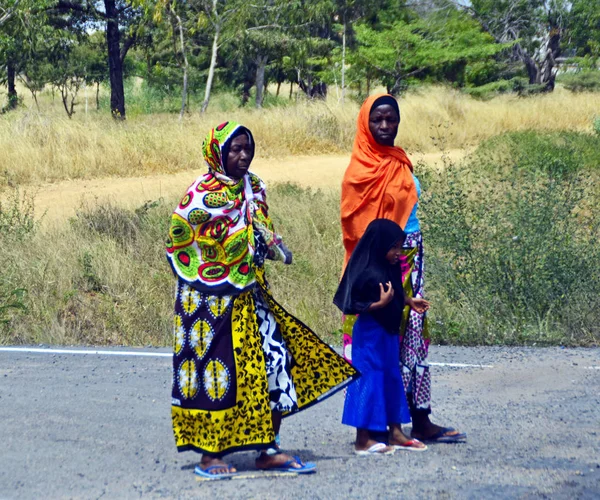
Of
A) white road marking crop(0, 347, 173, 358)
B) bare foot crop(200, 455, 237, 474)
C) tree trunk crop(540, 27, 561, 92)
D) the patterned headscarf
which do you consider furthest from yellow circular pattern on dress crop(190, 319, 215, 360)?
tree trunk crop(540, 27, 561, 92)

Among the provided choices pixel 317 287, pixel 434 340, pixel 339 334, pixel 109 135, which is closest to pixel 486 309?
pixel 434 340

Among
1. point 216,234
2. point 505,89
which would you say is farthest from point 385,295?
point 505,89

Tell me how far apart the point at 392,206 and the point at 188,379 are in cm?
141

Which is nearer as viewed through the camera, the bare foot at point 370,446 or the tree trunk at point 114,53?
the bare foot at point 370,446

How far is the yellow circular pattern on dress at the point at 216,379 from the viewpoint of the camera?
4715 millimetres

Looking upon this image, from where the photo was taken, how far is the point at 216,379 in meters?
4.73

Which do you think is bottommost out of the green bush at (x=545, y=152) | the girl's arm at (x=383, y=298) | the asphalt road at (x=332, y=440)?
the asphalt road at (x=332, y=440)

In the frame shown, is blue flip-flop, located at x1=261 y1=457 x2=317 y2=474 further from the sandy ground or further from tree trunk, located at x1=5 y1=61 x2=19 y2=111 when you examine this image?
tree trunk, located at x1=5 y1=61 x2=19 y2=111

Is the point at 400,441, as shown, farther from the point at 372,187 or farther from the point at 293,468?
the point at 372,187

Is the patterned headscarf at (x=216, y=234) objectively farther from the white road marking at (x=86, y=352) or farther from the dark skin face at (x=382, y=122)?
the white road marking at (x=86, y=352)

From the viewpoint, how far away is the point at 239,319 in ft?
15.6

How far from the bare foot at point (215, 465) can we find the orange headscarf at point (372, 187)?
1302 mm

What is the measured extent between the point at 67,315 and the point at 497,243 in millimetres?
4716

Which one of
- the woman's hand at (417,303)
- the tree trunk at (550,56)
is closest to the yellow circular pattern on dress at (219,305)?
the woman's hand at (417,303)
